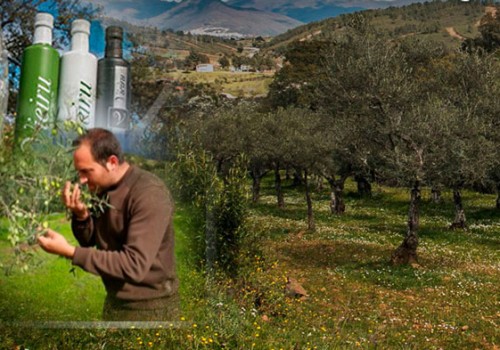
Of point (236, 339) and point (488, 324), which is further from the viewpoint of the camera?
point (488, 324)

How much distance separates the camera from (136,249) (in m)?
2.29

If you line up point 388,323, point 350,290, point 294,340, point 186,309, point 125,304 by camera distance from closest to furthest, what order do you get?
1. point 125,304
2. point 186,309
3. point 294,340
4. point 388,323
5. point 350,290

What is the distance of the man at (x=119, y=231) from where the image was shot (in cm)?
212

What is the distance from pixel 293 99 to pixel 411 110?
27877 millimetres

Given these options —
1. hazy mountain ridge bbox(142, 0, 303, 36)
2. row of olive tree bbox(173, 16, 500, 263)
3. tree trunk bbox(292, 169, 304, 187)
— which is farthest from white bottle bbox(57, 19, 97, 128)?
tree trunk bbox(292, 169, 304, 187)

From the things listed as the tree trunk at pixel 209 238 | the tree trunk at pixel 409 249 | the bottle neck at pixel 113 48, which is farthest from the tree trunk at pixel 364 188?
the bottle neck at pixel 113 48

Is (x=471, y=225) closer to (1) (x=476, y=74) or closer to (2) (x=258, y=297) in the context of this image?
(1) (x=476, y=74)

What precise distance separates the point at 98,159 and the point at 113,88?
1.20 ft

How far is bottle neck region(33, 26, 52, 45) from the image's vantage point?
2.21 meters

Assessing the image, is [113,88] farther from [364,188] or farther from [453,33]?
[453,33]

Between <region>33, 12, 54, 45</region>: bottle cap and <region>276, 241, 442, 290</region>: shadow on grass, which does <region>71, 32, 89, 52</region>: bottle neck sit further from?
<region>276, 241, 442, 290</region>: shadow on grass

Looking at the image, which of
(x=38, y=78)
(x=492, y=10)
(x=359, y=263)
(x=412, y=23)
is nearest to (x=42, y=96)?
(x=38, y=78)

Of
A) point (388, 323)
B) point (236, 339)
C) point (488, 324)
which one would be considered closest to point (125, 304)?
point (236, 339)

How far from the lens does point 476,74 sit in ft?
87.9
